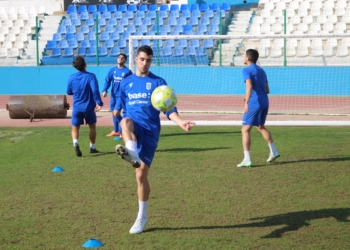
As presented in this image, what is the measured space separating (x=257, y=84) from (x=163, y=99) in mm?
4114

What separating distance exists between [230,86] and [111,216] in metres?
18.3

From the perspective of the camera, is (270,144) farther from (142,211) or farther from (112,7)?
(112,7)

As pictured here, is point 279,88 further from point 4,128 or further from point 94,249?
point 94,249

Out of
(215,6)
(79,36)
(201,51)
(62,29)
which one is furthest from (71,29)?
(201,51)

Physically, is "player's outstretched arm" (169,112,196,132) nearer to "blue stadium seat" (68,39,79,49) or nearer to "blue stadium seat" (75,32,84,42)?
"blue stadium seat" (68,39,79,49)

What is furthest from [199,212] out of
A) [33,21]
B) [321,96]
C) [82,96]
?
[33,21]

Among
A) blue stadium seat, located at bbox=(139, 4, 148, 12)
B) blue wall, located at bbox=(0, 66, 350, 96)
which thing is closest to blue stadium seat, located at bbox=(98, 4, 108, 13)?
blue stadium seat, located at bbox=(139, 4, 148, 12)

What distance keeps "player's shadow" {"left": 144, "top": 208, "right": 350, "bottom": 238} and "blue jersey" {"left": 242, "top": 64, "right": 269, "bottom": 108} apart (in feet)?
10.6

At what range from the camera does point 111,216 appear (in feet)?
24.4

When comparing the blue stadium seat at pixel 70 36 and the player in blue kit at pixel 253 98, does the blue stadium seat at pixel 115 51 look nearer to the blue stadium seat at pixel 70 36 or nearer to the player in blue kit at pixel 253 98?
the blue stadium seat at pixel 70 36

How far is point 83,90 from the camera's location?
11.9 m

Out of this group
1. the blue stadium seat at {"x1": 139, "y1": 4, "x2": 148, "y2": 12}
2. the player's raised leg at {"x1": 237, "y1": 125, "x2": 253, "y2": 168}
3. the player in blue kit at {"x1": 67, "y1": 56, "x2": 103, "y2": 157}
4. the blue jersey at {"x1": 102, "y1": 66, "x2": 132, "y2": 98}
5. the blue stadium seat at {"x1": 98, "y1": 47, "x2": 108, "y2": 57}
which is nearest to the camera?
the player's raised leg at {"x1": 237, "y1": 125, "x2": 253, "y2": 168}

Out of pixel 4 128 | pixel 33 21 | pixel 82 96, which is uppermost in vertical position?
pixel 33 21

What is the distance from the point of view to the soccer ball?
Answer: 6.66 m
